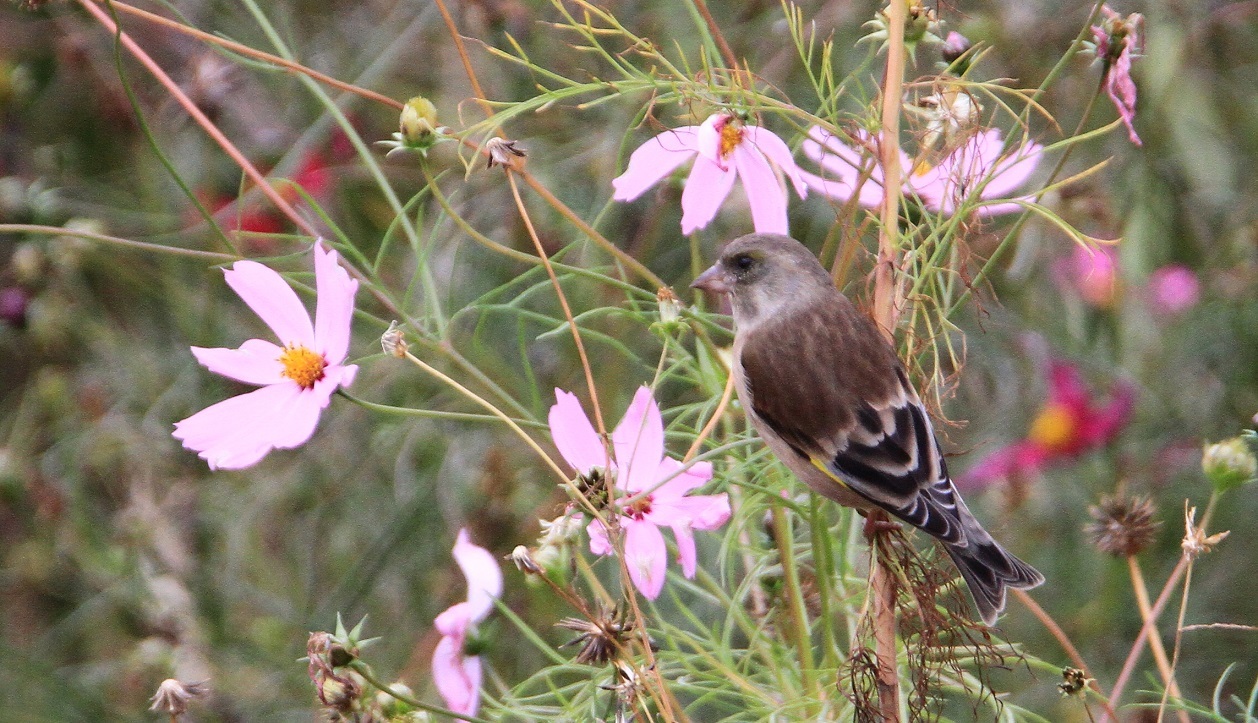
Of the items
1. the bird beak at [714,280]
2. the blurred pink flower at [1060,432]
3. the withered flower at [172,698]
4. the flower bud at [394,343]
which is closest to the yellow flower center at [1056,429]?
the blurred pink flower at [1060,432]

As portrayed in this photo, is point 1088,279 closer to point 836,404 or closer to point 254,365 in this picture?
point 836,404

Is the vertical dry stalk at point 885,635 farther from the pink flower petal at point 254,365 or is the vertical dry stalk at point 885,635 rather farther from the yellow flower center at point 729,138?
the pink flower petal at point 254,365

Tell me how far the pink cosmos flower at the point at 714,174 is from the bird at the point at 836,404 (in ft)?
0.33

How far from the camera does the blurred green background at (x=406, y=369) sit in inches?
86.0

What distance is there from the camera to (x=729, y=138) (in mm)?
1186

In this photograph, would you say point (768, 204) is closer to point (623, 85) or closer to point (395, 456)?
point (623, 85)

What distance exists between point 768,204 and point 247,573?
5.26 feet

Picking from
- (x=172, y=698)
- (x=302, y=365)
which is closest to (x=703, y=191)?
(x=302, y=365)

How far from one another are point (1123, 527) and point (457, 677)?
2.18ft

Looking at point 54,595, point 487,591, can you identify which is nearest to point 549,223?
point 487,591

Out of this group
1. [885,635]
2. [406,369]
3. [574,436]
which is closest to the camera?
[885,635]

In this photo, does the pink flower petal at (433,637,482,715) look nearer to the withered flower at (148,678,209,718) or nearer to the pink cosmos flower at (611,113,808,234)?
the withered flower at (148,678,209,718)

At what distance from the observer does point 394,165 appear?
250cm

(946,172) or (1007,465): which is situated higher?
(946,172)
